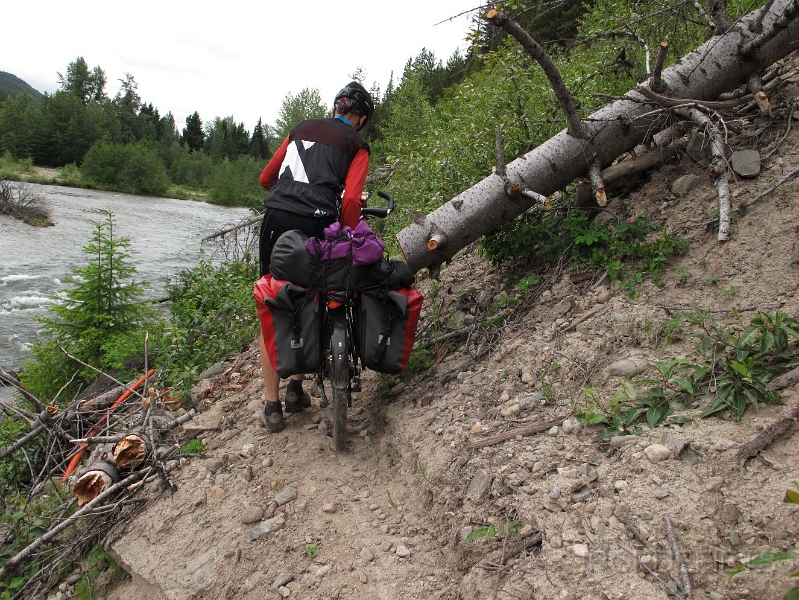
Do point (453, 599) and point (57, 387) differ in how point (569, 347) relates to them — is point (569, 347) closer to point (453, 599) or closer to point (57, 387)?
point (453, 599)

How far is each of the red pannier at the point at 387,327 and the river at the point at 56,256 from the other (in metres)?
4.88

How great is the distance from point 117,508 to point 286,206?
2.14 metres

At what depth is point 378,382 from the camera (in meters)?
4.04

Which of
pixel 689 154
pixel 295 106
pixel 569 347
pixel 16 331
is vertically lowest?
pixel 16 331

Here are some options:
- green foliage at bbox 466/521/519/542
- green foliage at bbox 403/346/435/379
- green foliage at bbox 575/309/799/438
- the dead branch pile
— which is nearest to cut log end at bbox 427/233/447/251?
green foliage at bbox 403/346/435/379

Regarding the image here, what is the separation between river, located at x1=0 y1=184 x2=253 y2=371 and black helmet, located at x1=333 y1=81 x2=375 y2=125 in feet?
15.1

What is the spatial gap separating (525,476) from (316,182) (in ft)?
7.31

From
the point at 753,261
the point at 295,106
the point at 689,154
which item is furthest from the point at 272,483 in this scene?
the point at 295,106

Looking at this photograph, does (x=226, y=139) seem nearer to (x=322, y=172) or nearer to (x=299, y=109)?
(x=299, y=109)

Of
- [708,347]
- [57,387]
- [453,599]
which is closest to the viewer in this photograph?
[453,599]

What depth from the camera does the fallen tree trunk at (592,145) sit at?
390cm

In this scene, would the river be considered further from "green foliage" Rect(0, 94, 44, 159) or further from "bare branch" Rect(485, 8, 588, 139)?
"green foliage" Rect(0, 94, 44, 159)

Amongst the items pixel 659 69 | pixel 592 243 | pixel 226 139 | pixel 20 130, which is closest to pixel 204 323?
pixel 592 243

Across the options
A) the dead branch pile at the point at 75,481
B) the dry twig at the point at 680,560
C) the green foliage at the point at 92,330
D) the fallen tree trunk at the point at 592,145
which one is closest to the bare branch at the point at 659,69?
the fallen tree trunk at the point at 592,145
